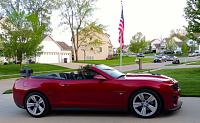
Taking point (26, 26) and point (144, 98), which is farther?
point (26, 26)

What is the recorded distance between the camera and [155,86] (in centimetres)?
821

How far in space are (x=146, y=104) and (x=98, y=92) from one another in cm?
113

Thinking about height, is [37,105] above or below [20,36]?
below

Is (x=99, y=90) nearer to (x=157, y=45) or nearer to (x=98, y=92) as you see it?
(x=98, y=92)

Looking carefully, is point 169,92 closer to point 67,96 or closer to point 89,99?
point 89,99

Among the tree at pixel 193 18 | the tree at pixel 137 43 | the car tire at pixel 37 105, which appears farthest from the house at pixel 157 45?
the car tire at pixel 37 105

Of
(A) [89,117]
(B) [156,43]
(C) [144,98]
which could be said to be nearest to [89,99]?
(A) [89,117]

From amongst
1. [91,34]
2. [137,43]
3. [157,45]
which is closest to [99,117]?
[91,34]

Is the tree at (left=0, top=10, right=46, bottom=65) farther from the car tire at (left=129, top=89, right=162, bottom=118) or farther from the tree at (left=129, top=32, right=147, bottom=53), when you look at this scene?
the tree at (left=129, top=32, right=147, bottom=53)

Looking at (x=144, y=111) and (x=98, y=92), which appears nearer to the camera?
(x=144, y=111)

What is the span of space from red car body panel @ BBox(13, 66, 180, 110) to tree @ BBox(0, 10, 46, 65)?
25522 mm

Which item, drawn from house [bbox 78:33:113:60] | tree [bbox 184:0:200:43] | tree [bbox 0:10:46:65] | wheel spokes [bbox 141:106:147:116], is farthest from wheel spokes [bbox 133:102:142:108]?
house [bbox 78:33:113:60]

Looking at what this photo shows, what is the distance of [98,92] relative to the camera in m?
8.50

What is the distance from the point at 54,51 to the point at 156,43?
378ft
